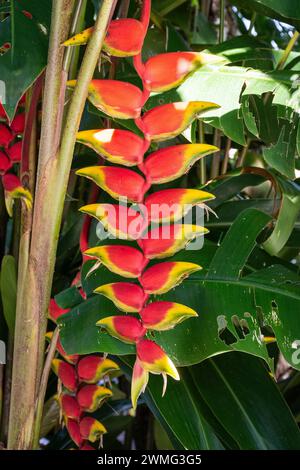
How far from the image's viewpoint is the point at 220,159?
3.99 feet

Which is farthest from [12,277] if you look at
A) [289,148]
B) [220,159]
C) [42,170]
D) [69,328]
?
[220,159]

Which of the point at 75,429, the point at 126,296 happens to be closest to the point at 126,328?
the point at 126,296

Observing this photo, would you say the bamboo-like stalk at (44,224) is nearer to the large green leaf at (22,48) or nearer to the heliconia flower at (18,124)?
the large green leaf at (22,48)

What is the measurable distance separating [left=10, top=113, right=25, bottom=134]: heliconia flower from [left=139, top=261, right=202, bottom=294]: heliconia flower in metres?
0.26

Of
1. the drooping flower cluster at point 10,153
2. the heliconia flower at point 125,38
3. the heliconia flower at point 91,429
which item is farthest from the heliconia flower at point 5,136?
the heliconia flower at point 91,429

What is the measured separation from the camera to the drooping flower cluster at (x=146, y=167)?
1.78ft

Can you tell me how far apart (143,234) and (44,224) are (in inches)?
4.0

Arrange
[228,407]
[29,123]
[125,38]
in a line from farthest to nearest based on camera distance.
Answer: [228,407]
[29,123]
[125,38]

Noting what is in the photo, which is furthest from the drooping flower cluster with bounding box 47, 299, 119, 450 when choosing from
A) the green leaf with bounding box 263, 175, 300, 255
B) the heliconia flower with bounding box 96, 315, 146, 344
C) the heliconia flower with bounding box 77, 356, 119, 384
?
the green leaf with bounding box 263, 175, 300, 255

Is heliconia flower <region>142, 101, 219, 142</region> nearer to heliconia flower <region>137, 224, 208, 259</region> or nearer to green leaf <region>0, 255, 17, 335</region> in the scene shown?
heliconia flower <region>137, 224, 208, 259</region>

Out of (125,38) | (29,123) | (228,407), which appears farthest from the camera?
(228,407)

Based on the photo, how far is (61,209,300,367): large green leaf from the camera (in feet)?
2.19

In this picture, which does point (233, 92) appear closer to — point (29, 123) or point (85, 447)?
point (29, 123)

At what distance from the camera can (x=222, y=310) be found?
0.69 metres
